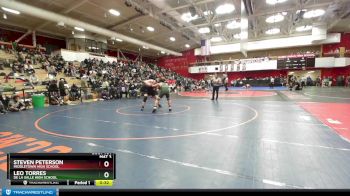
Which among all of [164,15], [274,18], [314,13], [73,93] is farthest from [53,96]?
[314,13]

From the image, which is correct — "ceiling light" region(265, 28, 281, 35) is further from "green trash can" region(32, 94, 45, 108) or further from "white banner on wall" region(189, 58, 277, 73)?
"green trash can" region(32, 94, 45, 108)

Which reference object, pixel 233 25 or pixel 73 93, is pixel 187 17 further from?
pixel 73 93

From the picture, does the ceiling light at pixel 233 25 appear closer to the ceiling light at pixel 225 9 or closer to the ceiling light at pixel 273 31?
the ceiling light at pixel 225 9

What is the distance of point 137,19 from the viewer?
19312 mm

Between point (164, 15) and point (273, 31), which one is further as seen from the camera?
point (273, 31)

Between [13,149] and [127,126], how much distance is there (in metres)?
2.64

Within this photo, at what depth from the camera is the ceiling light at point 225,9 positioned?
1720 centimetres

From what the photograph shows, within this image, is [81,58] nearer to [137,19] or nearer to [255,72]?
[137,19]

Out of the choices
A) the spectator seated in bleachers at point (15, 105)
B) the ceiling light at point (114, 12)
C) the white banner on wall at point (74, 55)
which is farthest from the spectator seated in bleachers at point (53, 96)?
the white banner on wall at point (74, 55)
